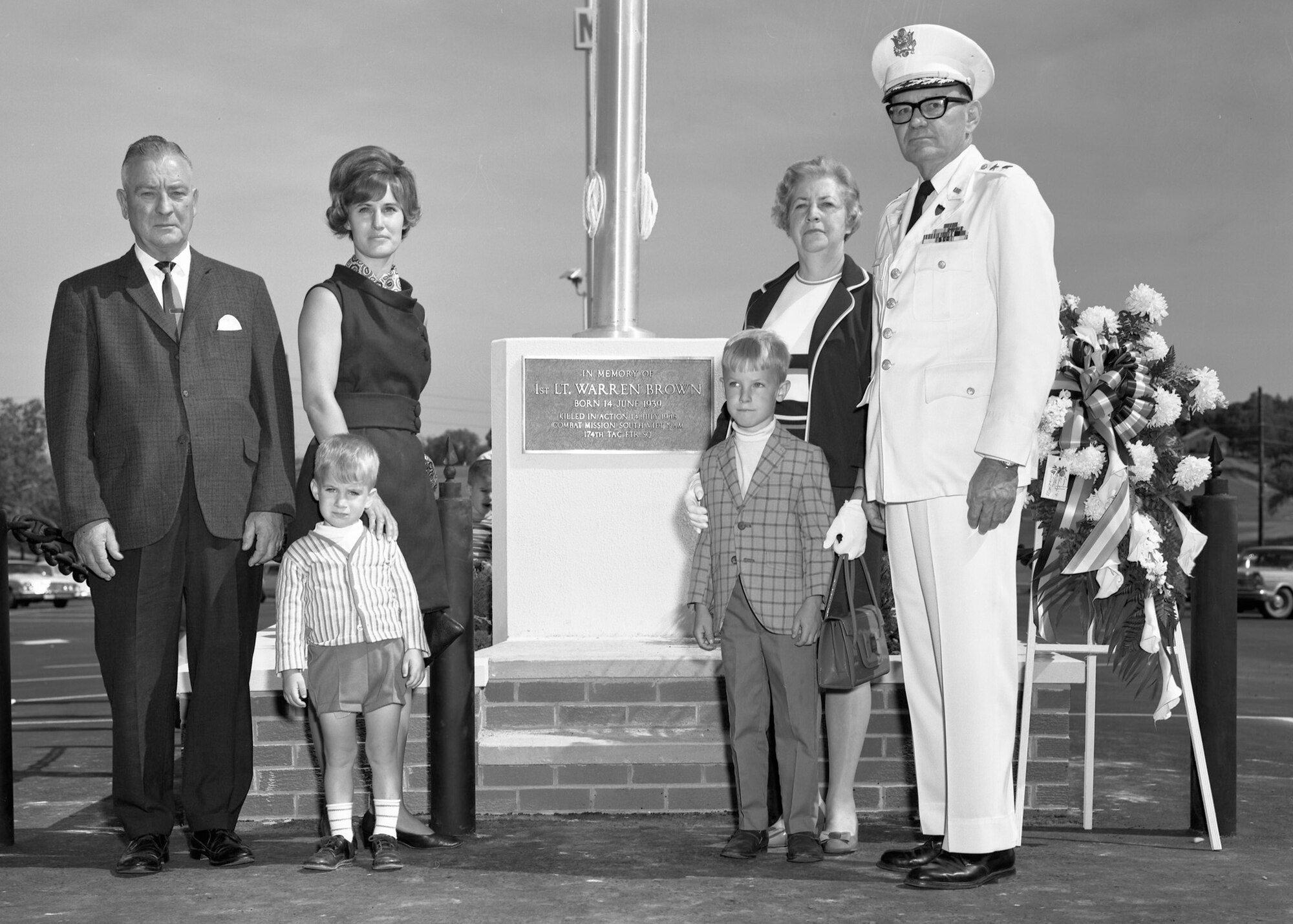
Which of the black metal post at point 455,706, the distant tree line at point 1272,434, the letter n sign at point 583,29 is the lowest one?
the black metal post at point 455,706

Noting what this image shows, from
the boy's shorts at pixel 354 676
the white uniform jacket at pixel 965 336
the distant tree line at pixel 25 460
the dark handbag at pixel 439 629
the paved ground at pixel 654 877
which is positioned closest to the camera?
the paved ground at pixel 654 877

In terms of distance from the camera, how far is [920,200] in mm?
4348

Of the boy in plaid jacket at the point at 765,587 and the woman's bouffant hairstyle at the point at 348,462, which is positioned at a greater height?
the woman's bouffant hairstyle at the point at 348,462

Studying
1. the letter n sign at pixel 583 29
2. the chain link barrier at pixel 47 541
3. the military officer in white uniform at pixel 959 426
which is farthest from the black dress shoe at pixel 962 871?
the letter n sign at pixel 583 29

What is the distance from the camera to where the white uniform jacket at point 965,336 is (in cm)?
393

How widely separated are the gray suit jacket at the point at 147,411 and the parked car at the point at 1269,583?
2450 cm

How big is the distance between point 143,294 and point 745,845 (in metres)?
2.55

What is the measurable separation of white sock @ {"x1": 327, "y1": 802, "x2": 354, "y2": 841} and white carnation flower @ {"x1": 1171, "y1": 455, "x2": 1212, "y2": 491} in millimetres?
2927

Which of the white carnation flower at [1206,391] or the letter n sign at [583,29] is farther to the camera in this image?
the letter n sign at [583,29]

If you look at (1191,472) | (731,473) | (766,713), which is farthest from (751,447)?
(1191,472)

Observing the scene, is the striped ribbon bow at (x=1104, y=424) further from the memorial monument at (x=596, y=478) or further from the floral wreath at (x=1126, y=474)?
the memorial monument at (x=596, y=478)

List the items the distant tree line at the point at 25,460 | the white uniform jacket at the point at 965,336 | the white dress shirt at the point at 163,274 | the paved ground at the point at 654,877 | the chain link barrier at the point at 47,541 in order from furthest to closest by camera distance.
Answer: the distant tree line at the point at 25,460, the chain link barrier at the point at 47,541, the white dress shirt at the point at 163,274, the white uniform jacket at the point at 965,336, the paved ground at the point at 654,877

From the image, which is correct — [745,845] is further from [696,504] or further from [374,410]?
[374,410]

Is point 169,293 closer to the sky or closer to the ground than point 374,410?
closer to the sky
